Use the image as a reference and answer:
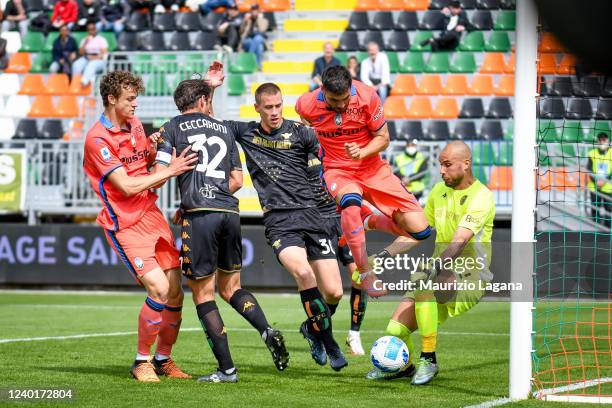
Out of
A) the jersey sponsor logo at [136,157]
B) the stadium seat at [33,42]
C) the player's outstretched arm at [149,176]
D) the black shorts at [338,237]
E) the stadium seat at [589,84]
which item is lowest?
the black shorts at [338,237]

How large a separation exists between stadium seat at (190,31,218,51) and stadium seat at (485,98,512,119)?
718 cm

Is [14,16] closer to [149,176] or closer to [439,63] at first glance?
[439,63]

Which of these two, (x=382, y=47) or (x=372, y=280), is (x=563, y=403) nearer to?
(x=372, y=280)

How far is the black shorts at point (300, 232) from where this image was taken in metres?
7.04

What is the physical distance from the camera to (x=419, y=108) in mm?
21625

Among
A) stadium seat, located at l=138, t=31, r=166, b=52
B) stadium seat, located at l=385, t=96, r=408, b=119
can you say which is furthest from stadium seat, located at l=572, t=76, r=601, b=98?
stadium seat, located at l=138, t=31, r=166, b=52

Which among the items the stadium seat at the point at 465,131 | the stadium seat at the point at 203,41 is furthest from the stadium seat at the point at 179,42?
the stadium seat at the point at 465,131

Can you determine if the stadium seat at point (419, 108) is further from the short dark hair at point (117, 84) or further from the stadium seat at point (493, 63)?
the short dark hair at point (117, 84)

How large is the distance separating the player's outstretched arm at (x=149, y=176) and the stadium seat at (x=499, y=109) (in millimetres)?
15344

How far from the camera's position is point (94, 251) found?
17281 millimetres

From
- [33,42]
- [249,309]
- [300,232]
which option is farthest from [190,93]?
[33,42]

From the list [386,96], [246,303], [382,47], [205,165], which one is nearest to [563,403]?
[246,303]

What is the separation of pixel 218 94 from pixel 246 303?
14.1 meters

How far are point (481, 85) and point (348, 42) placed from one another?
3.46 m
